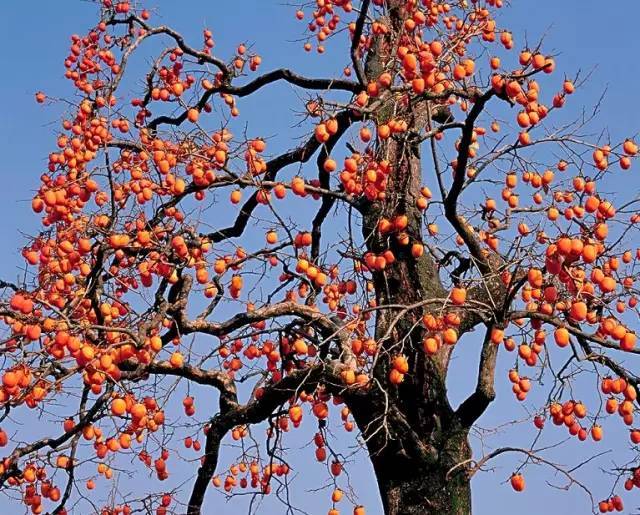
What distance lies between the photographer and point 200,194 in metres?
6.98

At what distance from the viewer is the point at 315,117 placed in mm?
6539

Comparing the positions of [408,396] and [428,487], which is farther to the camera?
[408,396]

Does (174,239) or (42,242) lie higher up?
(42,242)

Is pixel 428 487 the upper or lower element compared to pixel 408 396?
lower

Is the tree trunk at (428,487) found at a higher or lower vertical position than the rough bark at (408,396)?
lower

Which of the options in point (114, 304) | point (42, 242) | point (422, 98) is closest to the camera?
point (422, 98)

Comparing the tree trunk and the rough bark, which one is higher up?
→ the rough bark

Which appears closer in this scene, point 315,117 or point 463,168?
point 463,168

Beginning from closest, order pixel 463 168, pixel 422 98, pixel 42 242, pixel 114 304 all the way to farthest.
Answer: pixel 463 168 → pixel 422 98 → pixel 114 304 → pixel 42 242

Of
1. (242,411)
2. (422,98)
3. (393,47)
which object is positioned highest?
(393,47)

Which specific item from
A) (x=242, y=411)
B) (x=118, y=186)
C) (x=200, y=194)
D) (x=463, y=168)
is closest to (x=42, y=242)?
(x=118, y=186)

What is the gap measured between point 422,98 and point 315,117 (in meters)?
0.86

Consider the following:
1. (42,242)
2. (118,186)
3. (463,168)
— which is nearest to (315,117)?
(463,168)

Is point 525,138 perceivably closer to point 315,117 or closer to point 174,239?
point 315,117
